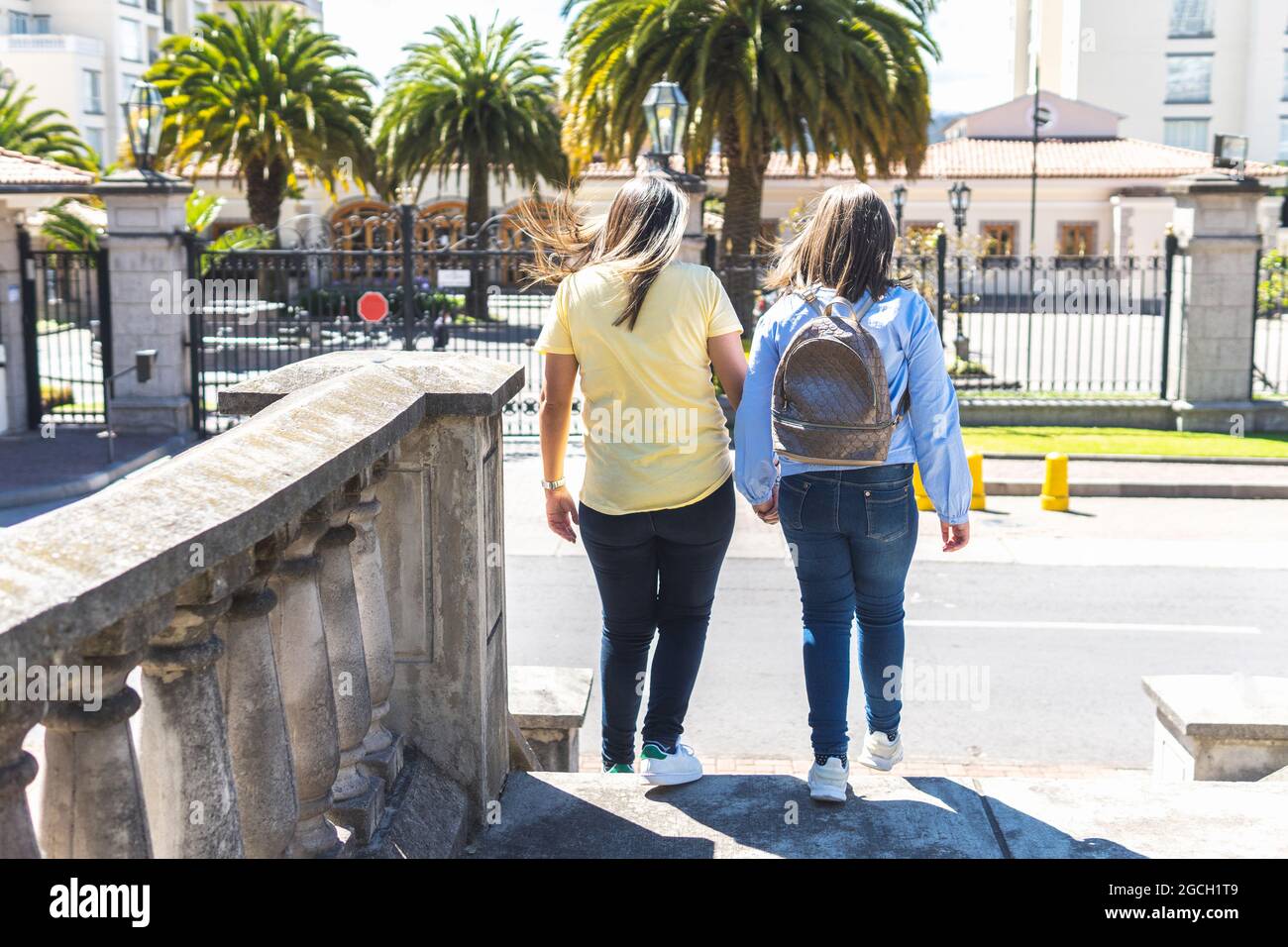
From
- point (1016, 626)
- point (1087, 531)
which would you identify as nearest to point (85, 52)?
point (1087, 531)

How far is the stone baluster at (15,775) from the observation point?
1.70 metres

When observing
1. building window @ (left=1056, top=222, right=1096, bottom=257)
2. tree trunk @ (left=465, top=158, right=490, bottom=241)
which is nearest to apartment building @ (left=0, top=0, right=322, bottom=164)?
tree trunk @ (left=465, top=158, right=490, bottom=241)

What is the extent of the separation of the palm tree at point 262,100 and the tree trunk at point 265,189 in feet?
0.07

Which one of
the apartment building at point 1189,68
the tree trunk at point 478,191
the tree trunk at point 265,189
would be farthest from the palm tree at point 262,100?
the apartment building at point 1189,68

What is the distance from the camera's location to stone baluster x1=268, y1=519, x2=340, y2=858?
2744 millimetres

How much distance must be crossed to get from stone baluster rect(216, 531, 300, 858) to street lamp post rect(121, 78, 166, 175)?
48.5 ft

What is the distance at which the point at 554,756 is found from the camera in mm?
5086

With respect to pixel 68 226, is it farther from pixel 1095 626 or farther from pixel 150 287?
pixel 1095 626

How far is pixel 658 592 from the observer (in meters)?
4.12

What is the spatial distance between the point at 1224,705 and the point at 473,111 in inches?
1146
